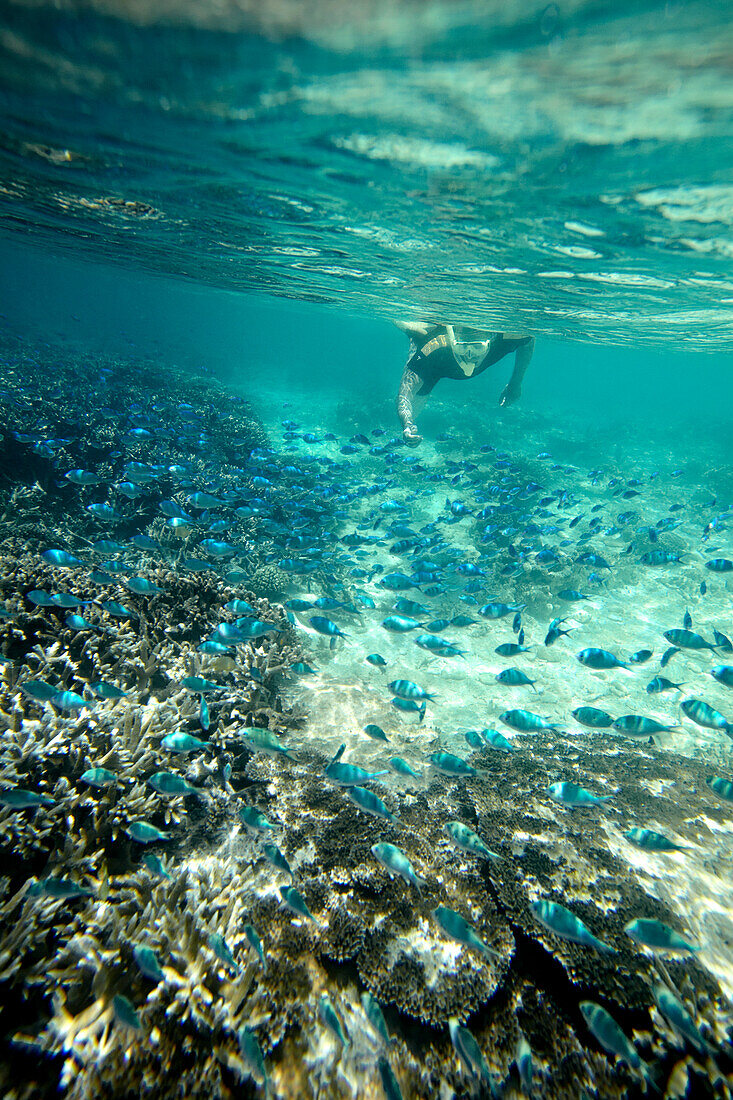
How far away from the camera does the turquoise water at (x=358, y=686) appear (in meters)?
2.86

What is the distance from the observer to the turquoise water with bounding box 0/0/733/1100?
9.37 feet

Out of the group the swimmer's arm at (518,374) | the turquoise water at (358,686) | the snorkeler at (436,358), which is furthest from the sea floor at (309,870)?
the swimmer's arm at (518,374)

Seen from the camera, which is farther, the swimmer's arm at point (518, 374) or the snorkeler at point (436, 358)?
the swimmer's arm at point (518, 374)

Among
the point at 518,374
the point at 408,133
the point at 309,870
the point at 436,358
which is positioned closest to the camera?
the point at 309,870

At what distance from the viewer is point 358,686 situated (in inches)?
313

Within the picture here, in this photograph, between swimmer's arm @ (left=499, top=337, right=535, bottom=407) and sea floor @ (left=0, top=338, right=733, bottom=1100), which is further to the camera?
swimmer's arm @ (left=499, top=337, right=535, bottom=407)

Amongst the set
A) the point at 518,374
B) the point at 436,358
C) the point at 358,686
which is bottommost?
the point at 358,686

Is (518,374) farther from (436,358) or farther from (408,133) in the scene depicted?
(408,133)

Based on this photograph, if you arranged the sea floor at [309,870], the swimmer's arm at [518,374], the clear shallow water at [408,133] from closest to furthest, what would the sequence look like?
1. the sea floor at [309,870]
2. the clear shallow water at [408,133]
3. the swimmer's arm at [518,374]

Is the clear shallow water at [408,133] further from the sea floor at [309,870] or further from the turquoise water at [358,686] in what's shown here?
the sea floor at [309,870]

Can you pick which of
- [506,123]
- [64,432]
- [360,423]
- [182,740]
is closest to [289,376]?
[360,423]

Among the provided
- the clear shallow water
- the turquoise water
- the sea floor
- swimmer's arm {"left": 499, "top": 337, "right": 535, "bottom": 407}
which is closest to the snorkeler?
swimmer's arm {"left": 499, "top": 337, "right": 535, "bottom": 407}

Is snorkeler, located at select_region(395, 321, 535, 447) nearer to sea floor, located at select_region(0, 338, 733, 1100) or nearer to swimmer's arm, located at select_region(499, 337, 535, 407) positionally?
swimmer's arm, located at select_region(499, 337, 535, 407)

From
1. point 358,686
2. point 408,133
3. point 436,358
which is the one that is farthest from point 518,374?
point 358,686
